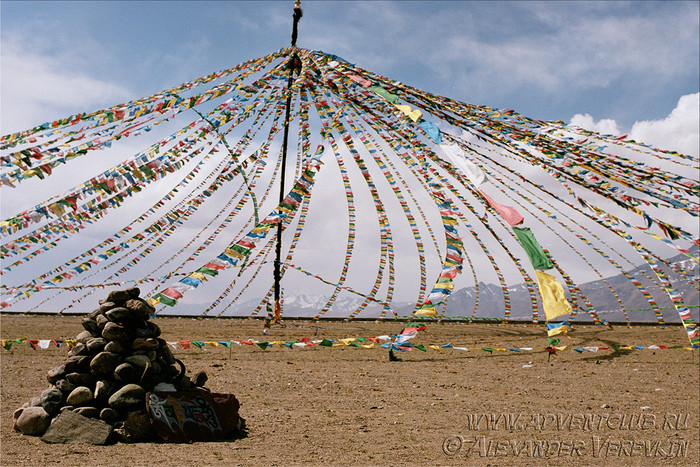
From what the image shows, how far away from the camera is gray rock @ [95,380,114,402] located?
5.61 metres

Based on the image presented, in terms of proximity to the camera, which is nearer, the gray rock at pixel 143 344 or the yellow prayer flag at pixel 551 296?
the yellow prayer flag at pixel 551 296

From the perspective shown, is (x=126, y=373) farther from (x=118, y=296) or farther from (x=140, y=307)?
(x=118, y=296)

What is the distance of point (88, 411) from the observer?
5555 mm

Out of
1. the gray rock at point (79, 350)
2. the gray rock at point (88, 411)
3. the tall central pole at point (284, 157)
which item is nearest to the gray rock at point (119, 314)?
the gray rock at point (79, 350)

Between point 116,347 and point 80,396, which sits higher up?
point 116,347

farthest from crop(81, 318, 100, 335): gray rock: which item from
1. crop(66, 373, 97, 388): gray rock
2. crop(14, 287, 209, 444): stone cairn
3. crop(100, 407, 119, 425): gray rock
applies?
crop(100, 407, 119, 425): gray rock

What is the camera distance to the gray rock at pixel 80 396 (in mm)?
5621

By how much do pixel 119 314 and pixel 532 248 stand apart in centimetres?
482

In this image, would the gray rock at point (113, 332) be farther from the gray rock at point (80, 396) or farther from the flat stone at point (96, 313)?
the gray rock at point (80, 396)

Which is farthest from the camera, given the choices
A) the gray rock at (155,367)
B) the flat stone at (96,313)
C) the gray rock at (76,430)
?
the flat stone at (96,313)

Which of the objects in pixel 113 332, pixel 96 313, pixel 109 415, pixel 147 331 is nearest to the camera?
pixel 109 415

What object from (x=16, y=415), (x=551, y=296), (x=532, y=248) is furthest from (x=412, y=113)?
(x=16, y=415)

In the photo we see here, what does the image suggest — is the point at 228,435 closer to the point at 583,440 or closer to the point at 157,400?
the point at 157,400

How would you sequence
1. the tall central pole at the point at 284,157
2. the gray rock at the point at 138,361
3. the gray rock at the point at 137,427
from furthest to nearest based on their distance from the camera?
1. the tall central pole at the point at 284,157
2. the gray rock at the point at 138,361
3. the gray rock at the point at 137,427
